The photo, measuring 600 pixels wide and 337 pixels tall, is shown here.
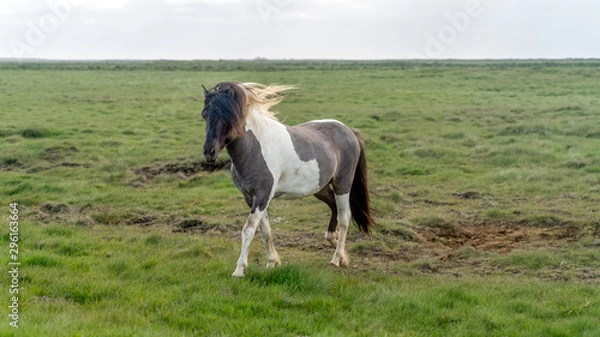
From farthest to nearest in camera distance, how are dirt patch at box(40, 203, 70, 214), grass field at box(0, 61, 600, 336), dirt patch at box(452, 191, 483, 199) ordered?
1. dirt patch at box(452, 191, 483, 199)
2. dirt patch at box(40, 203, 70, 214)
3. grass field at box(0, 61, 600, 336)

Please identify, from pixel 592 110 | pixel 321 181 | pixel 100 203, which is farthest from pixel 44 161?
pixel 592 110

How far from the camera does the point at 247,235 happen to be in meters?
5.95

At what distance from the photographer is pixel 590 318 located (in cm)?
530

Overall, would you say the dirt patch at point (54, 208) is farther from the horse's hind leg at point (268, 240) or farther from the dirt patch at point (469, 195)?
the dirt patch at point (469, 195)

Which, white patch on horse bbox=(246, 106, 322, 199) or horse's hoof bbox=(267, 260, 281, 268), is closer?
white patch on horse bbox=(246, 106, 322, 199)

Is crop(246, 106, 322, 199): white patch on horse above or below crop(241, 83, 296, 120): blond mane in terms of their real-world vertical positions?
below

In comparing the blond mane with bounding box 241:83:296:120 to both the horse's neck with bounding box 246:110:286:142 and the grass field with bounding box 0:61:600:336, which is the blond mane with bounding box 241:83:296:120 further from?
the grass field with bounding box 0:61:600:336

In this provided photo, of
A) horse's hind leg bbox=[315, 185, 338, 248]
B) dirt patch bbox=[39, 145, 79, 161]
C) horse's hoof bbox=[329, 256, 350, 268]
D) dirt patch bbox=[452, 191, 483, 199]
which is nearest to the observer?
horse's hoof bbox=[329, 256, 350, 268]

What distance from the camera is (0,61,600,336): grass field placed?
5184mm

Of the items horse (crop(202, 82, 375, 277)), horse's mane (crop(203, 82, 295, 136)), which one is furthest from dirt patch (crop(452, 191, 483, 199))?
horse's mane (crop(203, 82, 295, 136))

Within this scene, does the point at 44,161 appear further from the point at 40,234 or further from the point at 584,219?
the point at 584,219

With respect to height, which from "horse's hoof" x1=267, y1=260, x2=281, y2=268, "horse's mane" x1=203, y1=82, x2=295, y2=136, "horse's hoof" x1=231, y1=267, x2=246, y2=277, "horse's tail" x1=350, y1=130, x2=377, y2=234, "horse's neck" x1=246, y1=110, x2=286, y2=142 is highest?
"horse's mane" x1=203, y1=82, x2=295, y2=136

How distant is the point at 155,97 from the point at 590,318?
106ft

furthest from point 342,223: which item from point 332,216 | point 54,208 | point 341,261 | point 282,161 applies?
point 54,208
